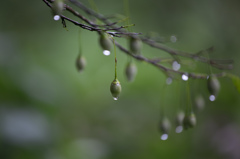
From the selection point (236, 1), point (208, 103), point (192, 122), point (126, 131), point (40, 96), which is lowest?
point (192, 122)

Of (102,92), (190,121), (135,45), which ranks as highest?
(102,92)

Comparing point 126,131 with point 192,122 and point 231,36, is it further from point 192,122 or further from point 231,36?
point 192,122

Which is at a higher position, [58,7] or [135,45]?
[135,45]

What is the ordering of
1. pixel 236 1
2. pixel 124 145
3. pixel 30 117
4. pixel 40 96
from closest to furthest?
pixel 30 117
pixel 40 96
pixel 124 145
pixel 236 1

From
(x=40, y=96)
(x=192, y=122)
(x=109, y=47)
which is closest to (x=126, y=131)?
(x=40, y=96)

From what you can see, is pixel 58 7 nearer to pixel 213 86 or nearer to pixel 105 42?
pixel 105 42

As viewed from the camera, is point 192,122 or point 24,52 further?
point 24,52

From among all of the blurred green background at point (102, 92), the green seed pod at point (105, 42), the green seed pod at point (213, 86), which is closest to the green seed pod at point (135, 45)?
the green seed pod at point (105, 42)

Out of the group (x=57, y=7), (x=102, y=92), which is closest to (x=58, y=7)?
(x=57, y=7)
